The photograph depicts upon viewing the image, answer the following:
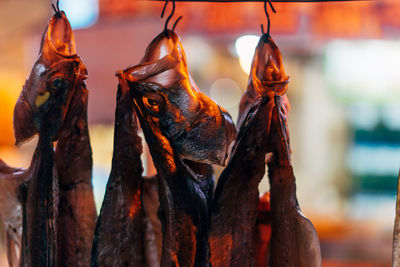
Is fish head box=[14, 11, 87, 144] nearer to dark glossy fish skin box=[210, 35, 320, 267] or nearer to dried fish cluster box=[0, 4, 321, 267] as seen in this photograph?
dried fish cluster box=[0, 4, 321, 267]

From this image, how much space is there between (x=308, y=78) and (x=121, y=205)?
4806mm

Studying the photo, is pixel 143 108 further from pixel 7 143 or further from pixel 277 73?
pixel 7 143

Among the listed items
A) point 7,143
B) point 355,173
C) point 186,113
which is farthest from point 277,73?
point 355,173

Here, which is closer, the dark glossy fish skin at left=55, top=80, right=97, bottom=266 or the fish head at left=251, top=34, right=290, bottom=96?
the fish head at left=251, top=34, right=290, bottom=96

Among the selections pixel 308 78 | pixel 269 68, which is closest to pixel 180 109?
pixel 269 68

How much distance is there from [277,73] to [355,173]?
445cm

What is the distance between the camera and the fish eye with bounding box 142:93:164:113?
76 centimetres

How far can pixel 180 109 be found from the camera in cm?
76

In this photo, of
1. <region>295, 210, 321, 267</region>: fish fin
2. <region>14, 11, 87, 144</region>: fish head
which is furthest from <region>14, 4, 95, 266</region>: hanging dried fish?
<region>295, 210, 321, 267</region>: fish fin

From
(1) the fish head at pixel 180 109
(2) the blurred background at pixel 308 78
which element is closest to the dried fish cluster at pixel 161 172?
(1) the fish head at pixel 180 109

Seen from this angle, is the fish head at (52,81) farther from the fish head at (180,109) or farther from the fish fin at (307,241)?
the fish fin at (307,241)

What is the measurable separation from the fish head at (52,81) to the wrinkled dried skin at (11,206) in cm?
10

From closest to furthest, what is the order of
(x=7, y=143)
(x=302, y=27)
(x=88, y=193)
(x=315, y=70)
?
(x=88, y=193)
(x=302, y=27)
(x=7, y=143)
(x=315, y=70)

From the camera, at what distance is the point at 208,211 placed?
0.81 metres
